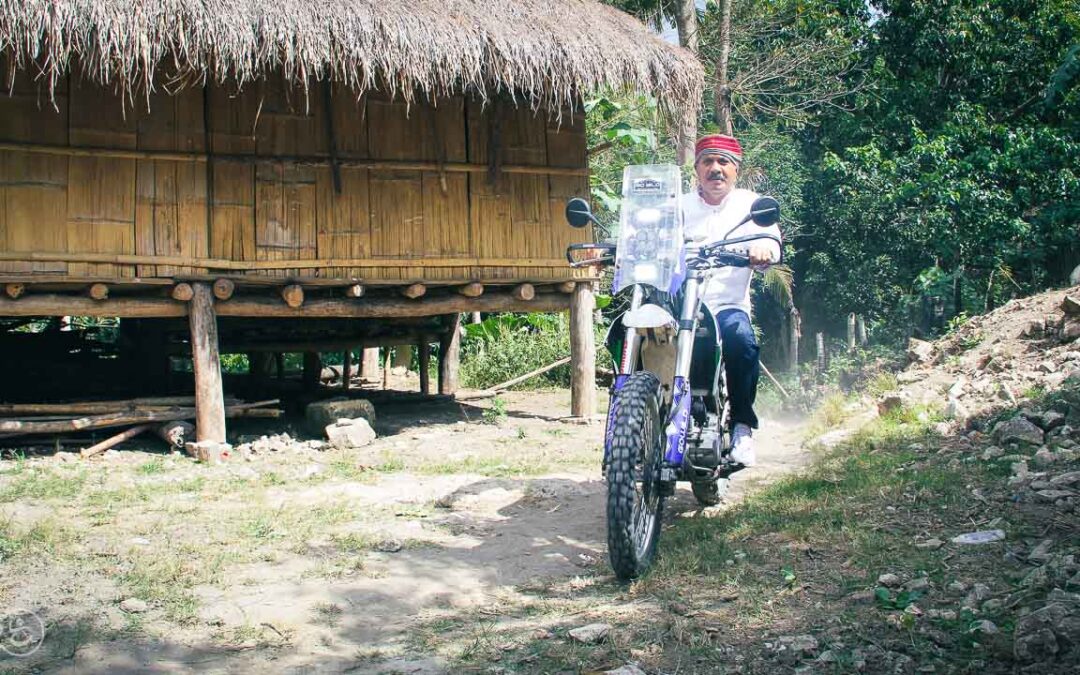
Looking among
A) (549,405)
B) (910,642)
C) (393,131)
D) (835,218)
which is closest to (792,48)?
(835,218)

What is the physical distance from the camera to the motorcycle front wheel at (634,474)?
3590mm

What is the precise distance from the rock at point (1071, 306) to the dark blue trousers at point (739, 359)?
415 centimetres

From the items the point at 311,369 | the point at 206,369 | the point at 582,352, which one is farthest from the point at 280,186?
the point at 311,369

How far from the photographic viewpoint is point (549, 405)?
10.9 meters

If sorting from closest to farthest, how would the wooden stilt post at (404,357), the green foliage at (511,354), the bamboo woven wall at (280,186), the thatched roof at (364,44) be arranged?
the thatched roof at (364,44)
the bamboo woven wall at (280,186)
the green foliage at (511,354)
the wooden stilt post at (404,357)

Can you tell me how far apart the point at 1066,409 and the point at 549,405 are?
6.06m

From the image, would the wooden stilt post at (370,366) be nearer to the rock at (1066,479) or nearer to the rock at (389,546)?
the rock at (389,546)

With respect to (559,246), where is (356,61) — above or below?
above

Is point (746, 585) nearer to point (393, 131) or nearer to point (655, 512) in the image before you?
point (655, 512)

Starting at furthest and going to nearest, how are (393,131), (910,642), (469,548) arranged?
1. (393,131)
2. (469,548)
3. (910,642)

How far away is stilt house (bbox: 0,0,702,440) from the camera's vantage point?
283 inches

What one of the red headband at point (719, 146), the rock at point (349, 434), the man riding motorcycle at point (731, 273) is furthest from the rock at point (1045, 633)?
the rock at point (349, 434)

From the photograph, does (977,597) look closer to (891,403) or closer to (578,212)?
(578,212)

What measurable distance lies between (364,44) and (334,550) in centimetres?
423
